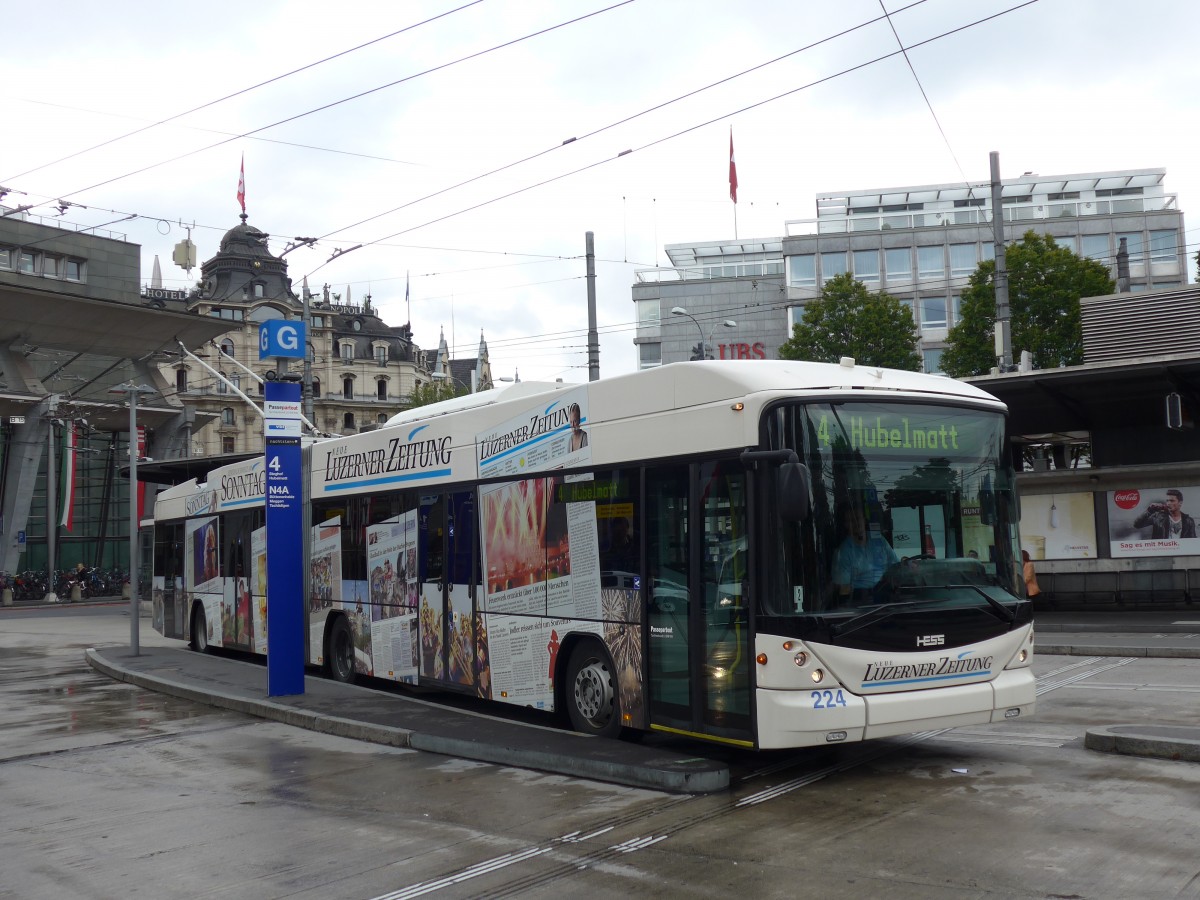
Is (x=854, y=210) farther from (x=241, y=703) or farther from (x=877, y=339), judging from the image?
(x=241, y=703)

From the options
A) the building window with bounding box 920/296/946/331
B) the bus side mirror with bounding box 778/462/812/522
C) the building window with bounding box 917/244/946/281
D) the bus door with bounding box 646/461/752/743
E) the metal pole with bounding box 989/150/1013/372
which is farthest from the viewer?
the building window with bounding box 917/244/946/281

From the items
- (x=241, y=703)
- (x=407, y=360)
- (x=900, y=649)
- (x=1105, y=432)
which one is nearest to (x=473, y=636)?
(x=241, y=703)

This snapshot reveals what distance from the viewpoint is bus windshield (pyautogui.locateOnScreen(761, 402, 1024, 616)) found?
8.09 metres

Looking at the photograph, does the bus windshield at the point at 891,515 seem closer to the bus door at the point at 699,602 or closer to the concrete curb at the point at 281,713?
the bus door at the point at 699,602

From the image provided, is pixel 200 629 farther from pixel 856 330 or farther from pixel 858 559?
pixel 856 330

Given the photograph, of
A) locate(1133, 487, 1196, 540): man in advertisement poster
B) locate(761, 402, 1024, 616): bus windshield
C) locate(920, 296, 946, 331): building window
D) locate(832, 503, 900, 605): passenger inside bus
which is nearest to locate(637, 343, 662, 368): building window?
locate(920, 296, 946, 331): building window

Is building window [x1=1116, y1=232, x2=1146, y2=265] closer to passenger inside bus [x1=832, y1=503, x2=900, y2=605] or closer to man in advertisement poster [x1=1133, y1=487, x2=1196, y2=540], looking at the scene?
man in advertisement poster [x1=1133, y1=487, x2=1196, y2=540]

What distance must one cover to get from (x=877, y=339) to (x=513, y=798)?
45049 mm

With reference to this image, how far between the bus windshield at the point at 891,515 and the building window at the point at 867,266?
63501 mm

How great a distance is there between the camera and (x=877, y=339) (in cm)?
5100

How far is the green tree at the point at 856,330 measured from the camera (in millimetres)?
50719

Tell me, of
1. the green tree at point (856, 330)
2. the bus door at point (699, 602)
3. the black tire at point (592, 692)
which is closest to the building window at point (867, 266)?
the green tree at point (856, 330)

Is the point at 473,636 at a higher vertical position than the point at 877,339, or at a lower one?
lower

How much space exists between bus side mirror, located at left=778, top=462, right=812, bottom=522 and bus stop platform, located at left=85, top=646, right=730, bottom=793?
194 centimetres
